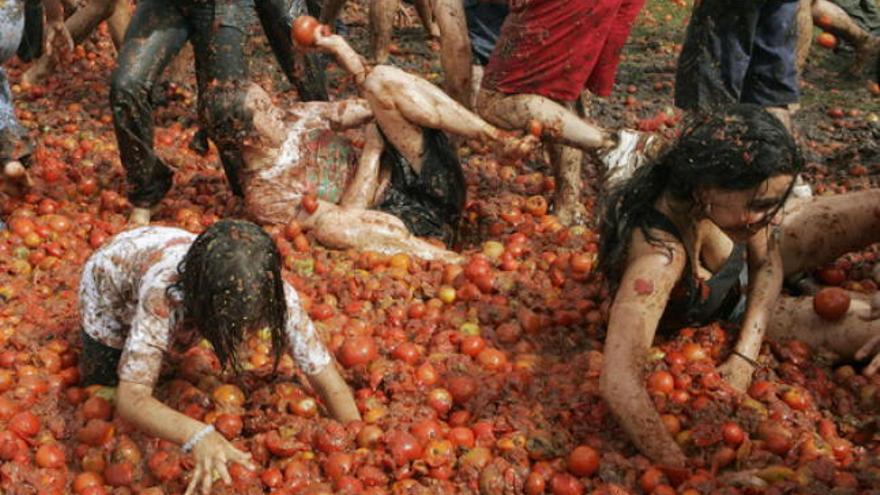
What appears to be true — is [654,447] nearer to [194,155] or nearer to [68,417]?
[68,417]

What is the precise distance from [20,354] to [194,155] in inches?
96.7

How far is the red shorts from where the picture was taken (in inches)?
171

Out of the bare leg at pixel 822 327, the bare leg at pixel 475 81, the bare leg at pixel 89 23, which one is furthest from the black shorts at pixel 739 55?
the bare leg at pixel 89 23

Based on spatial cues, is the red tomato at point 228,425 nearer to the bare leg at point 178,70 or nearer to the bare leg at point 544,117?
the bare leg at point 544,117

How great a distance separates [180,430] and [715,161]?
6.33 ft

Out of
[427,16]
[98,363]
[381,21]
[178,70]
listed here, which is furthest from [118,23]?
[98,363]

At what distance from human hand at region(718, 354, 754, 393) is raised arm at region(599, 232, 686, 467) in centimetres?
56

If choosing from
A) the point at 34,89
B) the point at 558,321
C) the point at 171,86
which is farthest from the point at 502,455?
the point at 34,89

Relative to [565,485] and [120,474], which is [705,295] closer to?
[565,485]

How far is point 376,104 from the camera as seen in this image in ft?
15.0

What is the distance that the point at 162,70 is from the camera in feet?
15.9

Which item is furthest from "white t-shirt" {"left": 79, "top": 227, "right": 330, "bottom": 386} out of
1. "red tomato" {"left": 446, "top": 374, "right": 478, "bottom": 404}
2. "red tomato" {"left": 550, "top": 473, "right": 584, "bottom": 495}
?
"red tomato" {"left": 550, "top": 473, "right": 584, "bottom": 495}

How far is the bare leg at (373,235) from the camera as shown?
14.8ft

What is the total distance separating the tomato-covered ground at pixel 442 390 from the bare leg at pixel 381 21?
2265 millimetres
